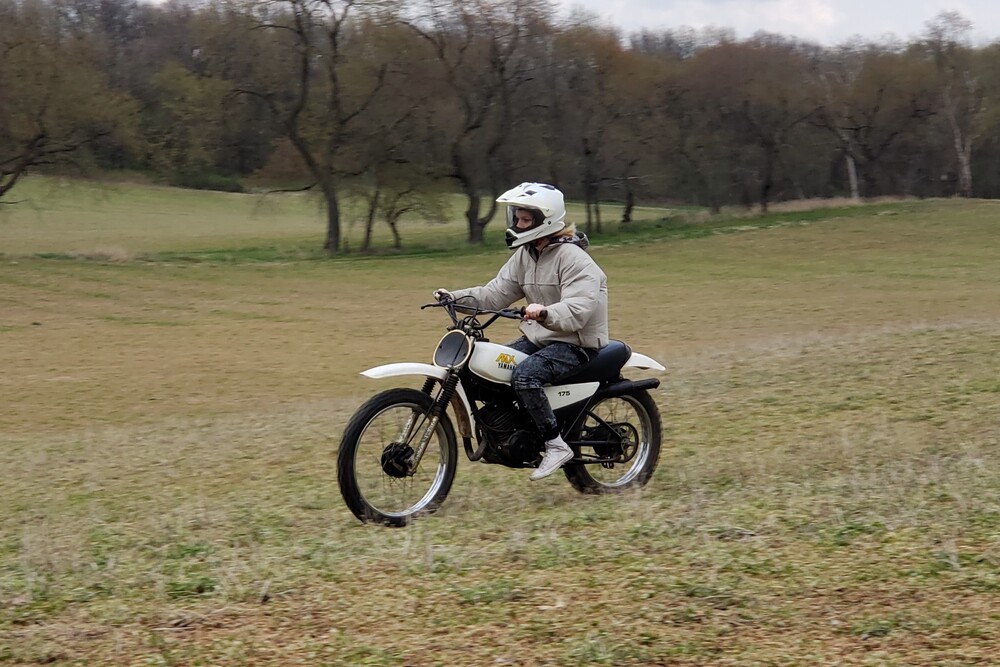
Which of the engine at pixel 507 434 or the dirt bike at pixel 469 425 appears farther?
the engine at pixel 507 434

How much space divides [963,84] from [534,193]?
60544 mm

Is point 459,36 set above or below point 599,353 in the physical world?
above

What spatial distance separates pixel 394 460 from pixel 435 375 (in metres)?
0.54

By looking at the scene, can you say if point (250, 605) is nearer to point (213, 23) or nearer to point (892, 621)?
point (892, 621)

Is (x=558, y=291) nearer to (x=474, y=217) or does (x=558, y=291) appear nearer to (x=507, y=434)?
(x=507, y=434)

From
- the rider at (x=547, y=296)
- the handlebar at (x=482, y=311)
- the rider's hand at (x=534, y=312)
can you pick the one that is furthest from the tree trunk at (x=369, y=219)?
the rider's hand at (x=534, y=312)

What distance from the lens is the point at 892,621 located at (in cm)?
368

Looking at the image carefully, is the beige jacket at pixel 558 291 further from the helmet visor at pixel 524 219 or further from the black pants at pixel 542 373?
the helmet visor at pixel 524 219

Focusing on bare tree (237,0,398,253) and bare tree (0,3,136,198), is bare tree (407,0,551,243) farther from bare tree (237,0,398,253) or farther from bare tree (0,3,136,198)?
bare tree (0,3,136,198)

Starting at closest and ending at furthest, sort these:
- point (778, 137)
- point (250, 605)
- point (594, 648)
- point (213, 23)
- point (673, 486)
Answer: point (594, 648) → point (250, 605) → point (673, 486) → point (213, 23) → point (778, 137)

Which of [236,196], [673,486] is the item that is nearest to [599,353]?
[673,486]

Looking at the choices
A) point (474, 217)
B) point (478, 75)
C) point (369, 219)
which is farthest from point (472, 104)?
point (369, 219)

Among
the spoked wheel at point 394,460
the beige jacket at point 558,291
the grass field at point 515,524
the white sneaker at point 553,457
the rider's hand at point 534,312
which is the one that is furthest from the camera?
the white sneaker at point 553,457

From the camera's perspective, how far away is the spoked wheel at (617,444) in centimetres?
711
